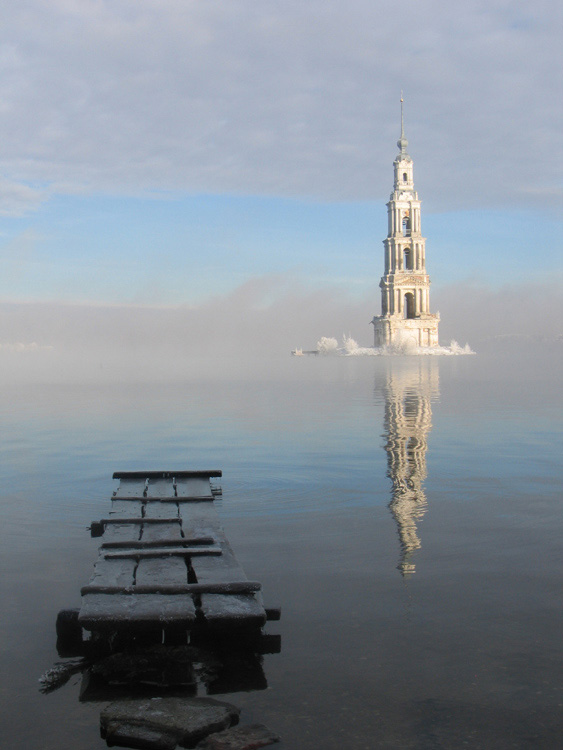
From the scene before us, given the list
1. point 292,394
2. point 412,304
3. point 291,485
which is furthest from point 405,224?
point 291,485

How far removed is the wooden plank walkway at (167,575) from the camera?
8.68 metres

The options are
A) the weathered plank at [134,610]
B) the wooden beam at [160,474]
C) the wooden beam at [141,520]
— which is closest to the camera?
the weathered plank at [134,610]

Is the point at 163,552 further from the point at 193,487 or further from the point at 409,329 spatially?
the point at 409,329

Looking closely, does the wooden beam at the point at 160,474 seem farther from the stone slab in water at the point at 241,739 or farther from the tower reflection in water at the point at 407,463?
the stone slab in water at the point at 241,739

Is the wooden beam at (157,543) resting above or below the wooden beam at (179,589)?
above

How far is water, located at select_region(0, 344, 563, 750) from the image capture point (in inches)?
291

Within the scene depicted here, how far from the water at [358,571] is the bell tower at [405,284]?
538 ft

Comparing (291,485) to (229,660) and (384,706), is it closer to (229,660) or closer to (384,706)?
(229,660)

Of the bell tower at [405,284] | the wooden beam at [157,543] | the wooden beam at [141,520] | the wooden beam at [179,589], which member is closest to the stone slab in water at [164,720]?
the wooden beam at [179,589]

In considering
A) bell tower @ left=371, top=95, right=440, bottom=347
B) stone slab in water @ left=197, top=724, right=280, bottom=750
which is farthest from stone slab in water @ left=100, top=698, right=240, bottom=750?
bell tower @ left=371, top=95, right=440, bottom=347

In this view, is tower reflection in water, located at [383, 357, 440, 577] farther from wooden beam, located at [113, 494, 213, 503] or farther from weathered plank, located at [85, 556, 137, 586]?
weathered plank, located at [85, 556, 137, 586]

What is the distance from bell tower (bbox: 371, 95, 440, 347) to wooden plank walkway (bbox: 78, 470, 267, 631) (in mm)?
177316

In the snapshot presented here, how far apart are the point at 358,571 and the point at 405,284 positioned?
183288mm

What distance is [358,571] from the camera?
11453 mm
